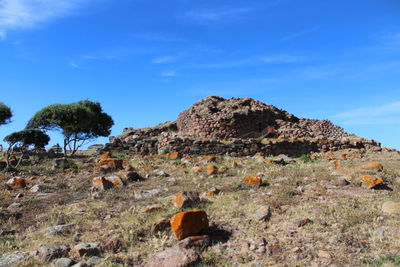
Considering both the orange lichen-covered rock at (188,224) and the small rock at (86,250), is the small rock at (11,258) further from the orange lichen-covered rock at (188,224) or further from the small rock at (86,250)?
the orange lichen-covered rock at (188,224)

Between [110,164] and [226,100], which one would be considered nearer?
[110,164]

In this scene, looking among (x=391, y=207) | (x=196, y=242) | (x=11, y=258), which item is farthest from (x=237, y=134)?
(x=11, y=258)

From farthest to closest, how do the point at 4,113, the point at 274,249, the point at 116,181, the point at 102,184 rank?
the point at 4,113 < the point at 116,181 < the point at 102,184 < the point at 274,249

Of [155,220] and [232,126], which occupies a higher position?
[232,126]

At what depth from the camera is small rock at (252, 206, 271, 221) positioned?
622 centimetres

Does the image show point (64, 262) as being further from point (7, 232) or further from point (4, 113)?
point (4, 113)

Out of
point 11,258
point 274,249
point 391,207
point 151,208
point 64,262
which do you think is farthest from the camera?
point 151,208

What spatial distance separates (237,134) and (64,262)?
1643 cm

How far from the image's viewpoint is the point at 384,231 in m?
5.57

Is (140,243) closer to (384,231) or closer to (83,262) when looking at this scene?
(83,262)

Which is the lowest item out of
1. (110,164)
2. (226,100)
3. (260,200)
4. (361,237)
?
→ (361,237)

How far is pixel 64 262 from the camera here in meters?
5.06

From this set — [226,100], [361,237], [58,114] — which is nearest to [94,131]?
[58,114]

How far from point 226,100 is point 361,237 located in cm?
1900
